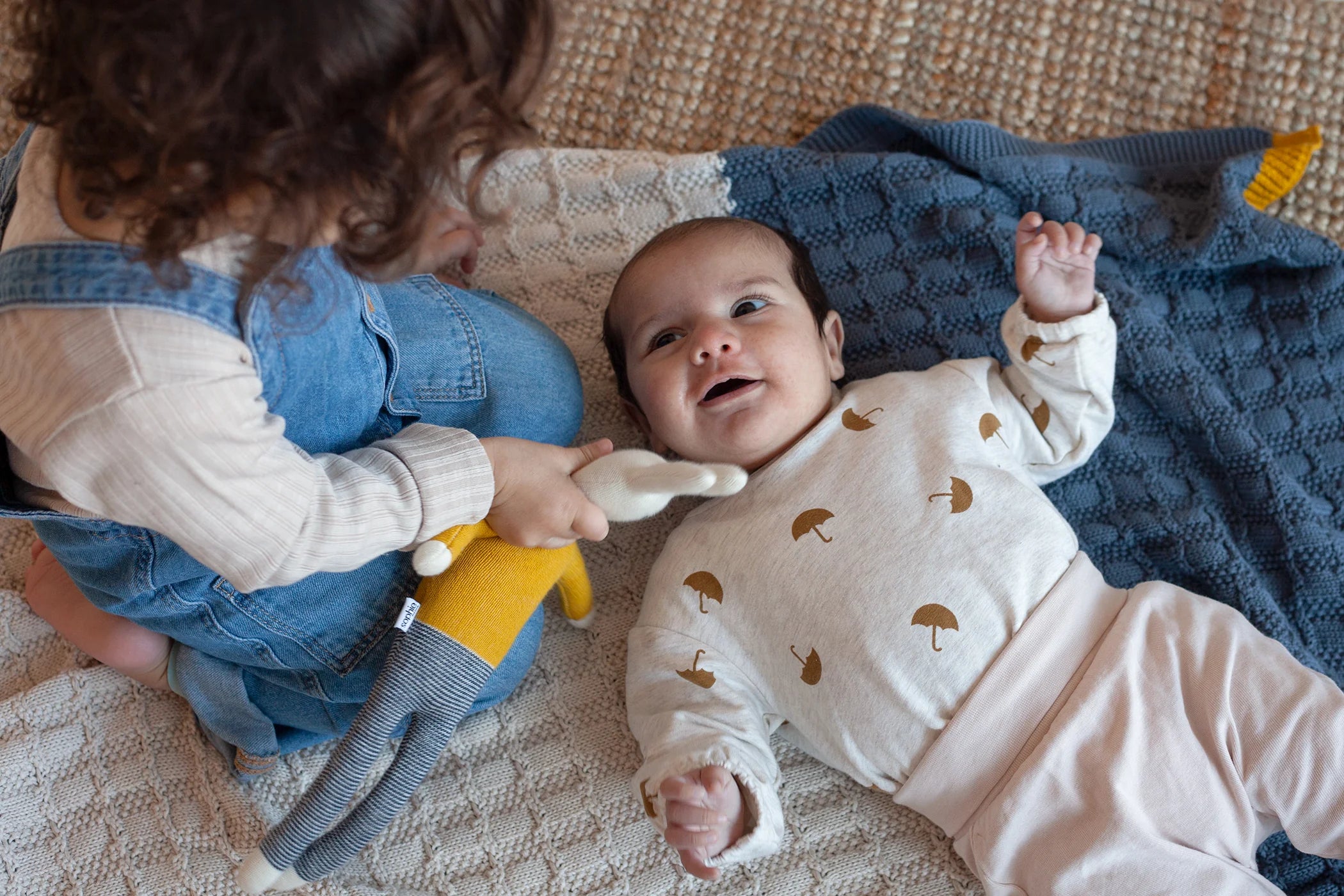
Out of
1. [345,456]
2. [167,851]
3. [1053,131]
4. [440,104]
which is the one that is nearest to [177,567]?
[345,456]

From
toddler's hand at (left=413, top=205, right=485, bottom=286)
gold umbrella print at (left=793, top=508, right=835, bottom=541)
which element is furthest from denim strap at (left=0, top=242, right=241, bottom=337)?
gold umbrella print at (left=793, top=508, right=835, bottom=541)

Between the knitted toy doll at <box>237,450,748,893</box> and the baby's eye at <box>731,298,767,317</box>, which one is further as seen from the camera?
the baby's eye at <box>731,298,767,317</box>

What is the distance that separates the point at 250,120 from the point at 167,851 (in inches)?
31.9

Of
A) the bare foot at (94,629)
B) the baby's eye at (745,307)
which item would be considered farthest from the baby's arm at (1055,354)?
the bare foot at (94,629)

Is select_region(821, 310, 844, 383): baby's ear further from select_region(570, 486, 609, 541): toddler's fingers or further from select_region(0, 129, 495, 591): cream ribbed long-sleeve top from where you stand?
select_region(0, 129, 495, 591): cream ribbed long-sleeve top

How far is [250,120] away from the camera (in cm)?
59

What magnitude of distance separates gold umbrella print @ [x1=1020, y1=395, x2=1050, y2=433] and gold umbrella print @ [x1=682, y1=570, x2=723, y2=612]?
0.40m

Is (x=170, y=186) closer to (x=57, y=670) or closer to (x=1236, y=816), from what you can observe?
(x=57, y=670)

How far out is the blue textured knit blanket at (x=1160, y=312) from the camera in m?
1.11

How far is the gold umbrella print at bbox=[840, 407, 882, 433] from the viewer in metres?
1.06

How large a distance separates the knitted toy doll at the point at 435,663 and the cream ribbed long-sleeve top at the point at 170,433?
0.52 feet

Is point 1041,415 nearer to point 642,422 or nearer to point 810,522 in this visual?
point 810,522

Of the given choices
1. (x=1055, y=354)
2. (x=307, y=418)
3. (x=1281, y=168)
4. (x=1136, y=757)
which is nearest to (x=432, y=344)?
(x=307, y=418)

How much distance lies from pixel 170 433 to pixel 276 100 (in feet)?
0.74
